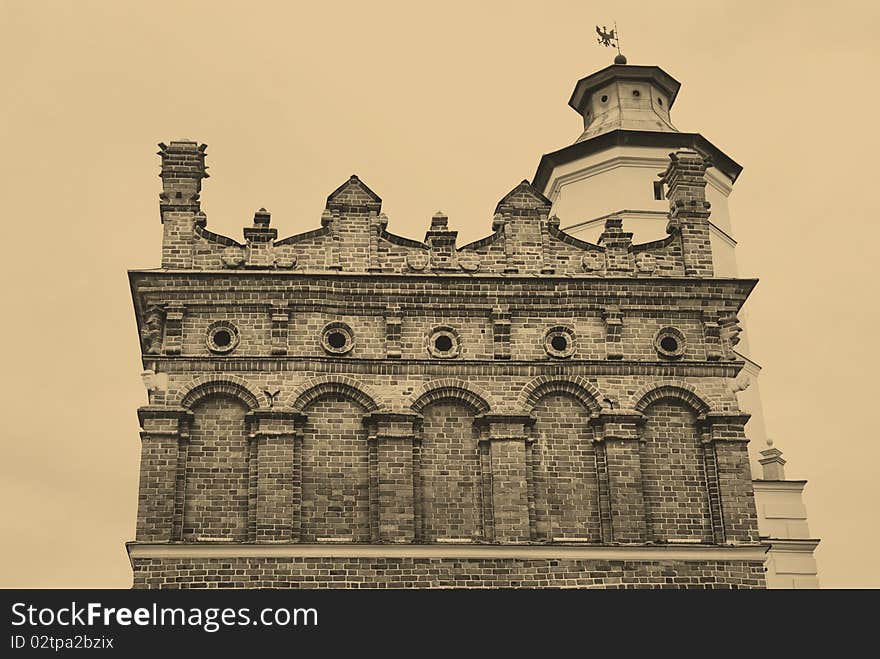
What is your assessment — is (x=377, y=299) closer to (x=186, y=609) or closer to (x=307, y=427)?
(x=307, y=427)

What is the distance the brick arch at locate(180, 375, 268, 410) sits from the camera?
1081 inches

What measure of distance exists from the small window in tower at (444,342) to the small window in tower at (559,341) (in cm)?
176

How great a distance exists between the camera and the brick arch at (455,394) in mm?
27875

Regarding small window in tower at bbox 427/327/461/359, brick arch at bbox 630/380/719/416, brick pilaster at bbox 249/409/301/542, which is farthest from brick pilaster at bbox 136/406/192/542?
brick arch at bbox 630/380/719/416

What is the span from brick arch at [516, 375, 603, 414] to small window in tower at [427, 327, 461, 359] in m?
1.56

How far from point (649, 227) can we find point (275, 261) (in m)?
13.3

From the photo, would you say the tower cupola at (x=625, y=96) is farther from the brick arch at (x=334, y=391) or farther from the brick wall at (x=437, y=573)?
the brick wall at (x=437, y=573)

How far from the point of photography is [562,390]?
2827 cm

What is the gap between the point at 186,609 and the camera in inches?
909

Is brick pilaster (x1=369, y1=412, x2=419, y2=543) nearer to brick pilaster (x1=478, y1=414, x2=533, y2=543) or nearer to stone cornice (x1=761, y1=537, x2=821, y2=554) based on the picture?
brick pilaster (x1=478, y1=414, x2=533, y2=543)

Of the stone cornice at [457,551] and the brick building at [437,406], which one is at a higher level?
the brick building at [437,406]

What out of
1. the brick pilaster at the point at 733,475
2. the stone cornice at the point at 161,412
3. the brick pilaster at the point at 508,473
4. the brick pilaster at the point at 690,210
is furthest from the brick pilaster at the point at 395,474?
the brick pilaster at the point at 690,210

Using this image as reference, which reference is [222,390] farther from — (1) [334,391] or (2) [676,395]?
(2) [676,395]

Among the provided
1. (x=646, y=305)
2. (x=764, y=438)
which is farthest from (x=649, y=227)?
(x=646, y=305)
